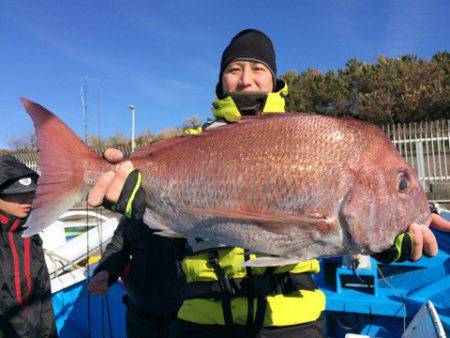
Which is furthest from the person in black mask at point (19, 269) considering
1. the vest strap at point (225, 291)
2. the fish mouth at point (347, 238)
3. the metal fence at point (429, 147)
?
the metal fence at point (429, 147)

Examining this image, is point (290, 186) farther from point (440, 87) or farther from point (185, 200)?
point (440, 87)

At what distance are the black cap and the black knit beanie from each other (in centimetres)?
220

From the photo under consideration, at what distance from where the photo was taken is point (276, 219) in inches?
61.6

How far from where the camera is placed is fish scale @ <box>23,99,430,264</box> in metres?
1.56

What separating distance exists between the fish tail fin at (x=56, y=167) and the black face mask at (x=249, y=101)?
3.00ft

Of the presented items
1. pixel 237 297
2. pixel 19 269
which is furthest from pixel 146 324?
pixel 237 297

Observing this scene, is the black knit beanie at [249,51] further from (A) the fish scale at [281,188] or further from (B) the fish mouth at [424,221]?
(B) the fish mouth at [424,221]

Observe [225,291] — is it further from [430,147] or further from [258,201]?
[430,147]

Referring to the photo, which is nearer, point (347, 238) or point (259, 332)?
point (347, 238)

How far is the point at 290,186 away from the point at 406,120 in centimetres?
2270

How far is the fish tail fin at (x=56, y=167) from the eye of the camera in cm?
179

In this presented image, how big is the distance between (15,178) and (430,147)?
526 inches

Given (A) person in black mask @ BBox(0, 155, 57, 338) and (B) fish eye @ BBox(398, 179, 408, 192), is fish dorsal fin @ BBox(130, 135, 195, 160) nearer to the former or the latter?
(B) fish eye @ BBox(398, 179, 408, 192)

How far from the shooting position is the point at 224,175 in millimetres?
1667
